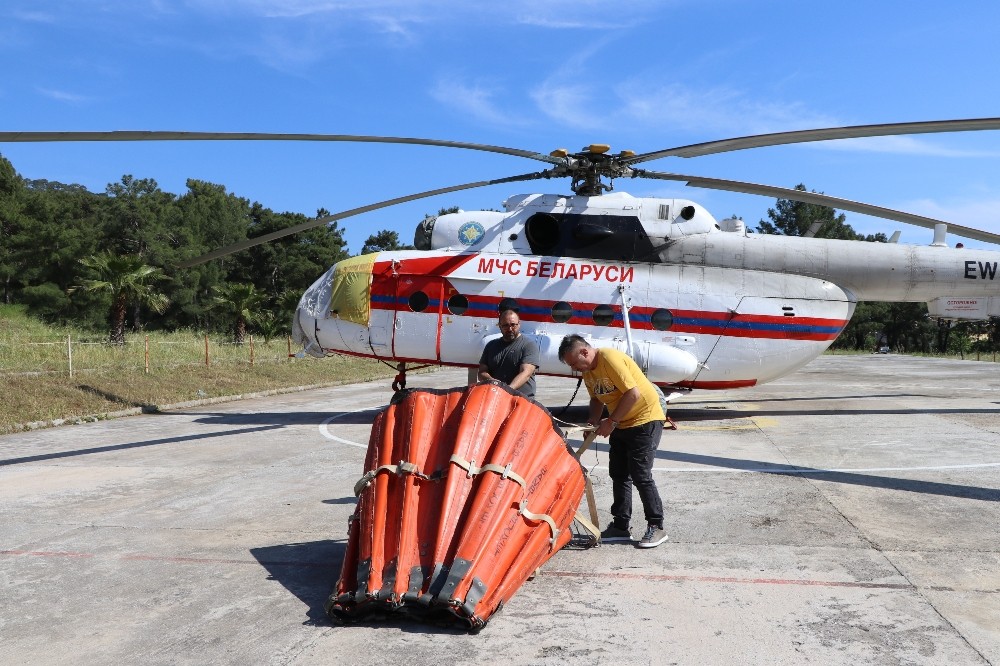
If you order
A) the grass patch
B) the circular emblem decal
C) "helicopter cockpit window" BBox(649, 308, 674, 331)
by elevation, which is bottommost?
the grass patch

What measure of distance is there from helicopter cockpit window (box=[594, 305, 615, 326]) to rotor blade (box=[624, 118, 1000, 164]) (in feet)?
9.36

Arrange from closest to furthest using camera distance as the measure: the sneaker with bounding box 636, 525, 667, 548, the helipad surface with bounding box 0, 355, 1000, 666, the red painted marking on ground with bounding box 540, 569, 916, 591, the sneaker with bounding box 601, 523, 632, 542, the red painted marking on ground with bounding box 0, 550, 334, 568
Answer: the helipad surface with bounding box 0, 355, 1000, 666
the red painted marking on ground with bounding box 540, 569, 916, 591
the red painted marking on ground with bounding box 0, 550, 334, 568
the sneaker with bounding box 636, 525, 667, 548
the sneaker with bounding box 601, 523, 632, 542

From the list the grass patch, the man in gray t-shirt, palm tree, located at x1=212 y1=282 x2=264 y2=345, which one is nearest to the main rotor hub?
the man in gray t-shirt

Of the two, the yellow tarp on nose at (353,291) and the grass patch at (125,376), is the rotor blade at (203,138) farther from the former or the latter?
the grass patch at (125,376)

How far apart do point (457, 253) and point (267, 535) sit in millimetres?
7729

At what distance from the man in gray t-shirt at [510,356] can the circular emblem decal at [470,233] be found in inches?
248

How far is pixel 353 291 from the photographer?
13.2m

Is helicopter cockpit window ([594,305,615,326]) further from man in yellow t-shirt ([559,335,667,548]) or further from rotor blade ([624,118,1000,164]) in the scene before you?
man in yellow t-shirt ([559,335,667,548])

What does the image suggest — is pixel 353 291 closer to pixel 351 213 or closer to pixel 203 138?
pixel 351 213

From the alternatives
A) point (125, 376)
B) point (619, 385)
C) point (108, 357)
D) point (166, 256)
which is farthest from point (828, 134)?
point (166, 256)

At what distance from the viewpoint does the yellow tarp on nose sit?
13.1 m

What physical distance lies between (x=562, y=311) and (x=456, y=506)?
8.51 metres

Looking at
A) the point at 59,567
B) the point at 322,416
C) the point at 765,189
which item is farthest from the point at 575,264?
the point at 59,567

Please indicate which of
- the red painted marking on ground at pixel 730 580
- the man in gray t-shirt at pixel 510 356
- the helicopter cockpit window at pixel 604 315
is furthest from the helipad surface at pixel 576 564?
the helicopter cockpit window at pixel 604 315
